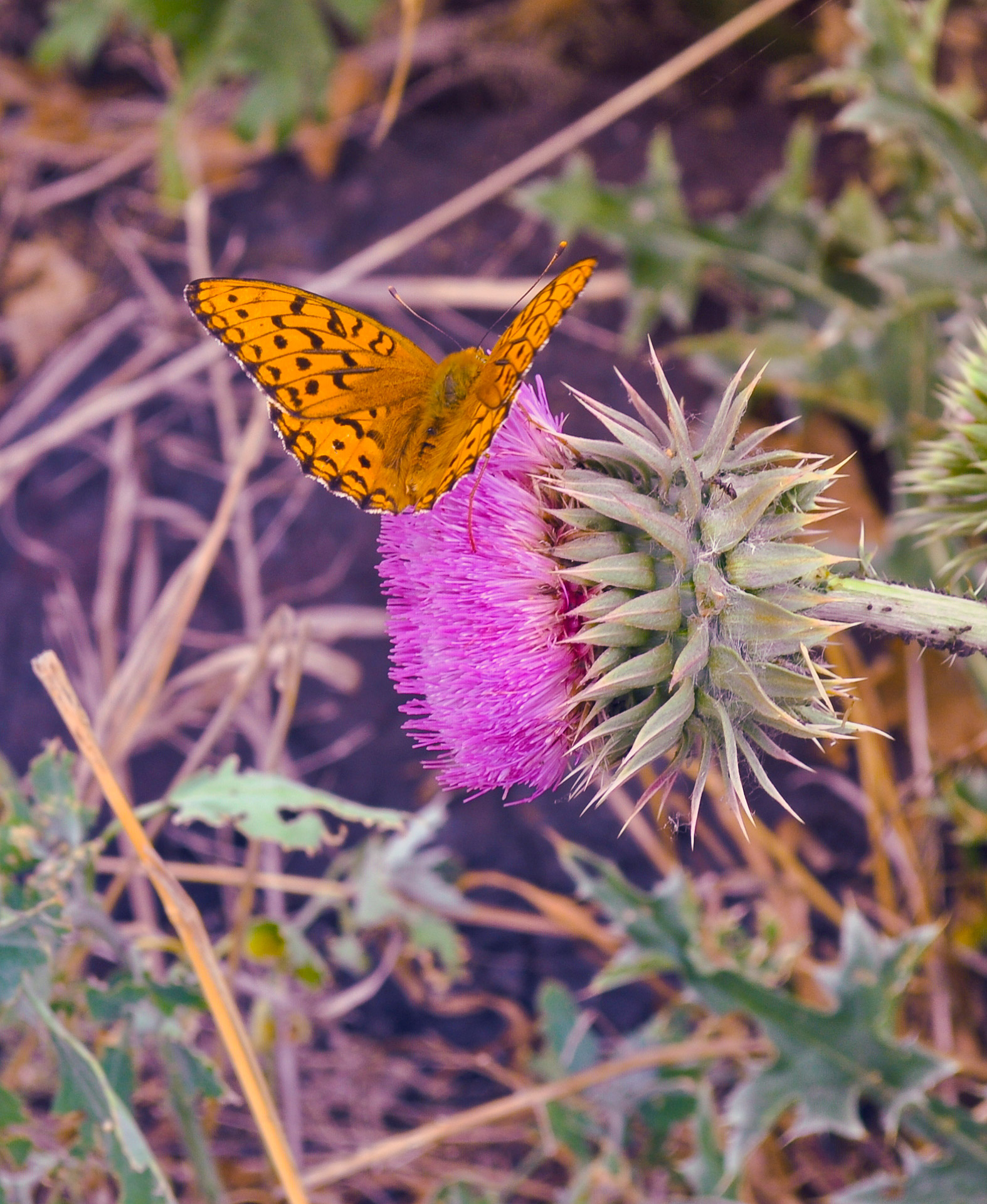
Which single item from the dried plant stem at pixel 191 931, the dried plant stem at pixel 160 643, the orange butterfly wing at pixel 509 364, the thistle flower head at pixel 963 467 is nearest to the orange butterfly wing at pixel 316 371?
the orange butterfly wing at pixel 509 364

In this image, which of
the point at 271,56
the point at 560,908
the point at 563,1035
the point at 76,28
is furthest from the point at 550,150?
the point at 563,1035

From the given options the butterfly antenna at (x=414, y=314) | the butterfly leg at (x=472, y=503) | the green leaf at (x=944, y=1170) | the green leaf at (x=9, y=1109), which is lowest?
the green leaf at (x=944, y=1170)

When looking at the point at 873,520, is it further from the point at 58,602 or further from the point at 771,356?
the point at 58,602

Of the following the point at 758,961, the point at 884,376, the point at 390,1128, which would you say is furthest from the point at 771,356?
the point at 390,1128

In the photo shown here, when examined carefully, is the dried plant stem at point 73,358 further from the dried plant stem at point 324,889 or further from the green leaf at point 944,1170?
the green leaf at point 944,1170

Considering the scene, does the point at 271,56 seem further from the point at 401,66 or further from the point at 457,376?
the point at 457,376

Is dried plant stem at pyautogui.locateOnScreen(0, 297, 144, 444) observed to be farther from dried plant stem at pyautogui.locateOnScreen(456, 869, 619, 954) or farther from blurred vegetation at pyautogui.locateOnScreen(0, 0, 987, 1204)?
dried plant stem at pyautogui.locateOnScreen(456, 869, 619, 954)
